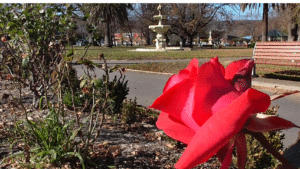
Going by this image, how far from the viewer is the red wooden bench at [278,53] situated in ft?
28.0

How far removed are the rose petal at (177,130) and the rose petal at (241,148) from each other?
5 cm

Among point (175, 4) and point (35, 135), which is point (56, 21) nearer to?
point (35, 135)

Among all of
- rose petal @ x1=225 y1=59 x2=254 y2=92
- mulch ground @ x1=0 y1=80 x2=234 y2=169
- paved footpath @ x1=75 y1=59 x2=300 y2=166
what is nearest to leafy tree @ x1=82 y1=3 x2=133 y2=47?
paved footpath @ x1=75 y1=59 x2=300 y2=166

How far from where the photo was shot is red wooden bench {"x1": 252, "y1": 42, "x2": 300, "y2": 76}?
28.0 feet

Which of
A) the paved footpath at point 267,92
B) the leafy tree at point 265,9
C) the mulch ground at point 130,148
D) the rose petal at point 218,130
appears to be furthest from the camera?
the leafy tree at point 265,9

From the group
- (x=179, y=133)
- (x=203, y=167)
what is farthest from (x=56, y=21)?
(x=179, y=133)

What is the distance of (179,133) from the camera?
0.34 metres

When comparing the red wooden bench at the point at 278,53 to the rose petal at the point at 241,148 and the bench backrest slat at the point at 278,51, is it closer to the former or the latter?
the bench backrest slat at the point at 278,51

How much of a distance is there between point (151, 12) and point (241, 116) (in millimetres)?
53882

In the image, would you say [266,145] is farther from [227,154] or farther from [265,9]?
[265,9]

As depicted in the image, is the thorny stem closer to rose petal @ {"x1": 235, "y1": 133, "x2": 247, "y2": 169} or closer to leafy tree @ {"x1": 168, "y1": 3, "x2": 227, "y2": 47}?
rose petal @ {"x1": 235, "y1": 133, "x2": 247, "y2": 169}

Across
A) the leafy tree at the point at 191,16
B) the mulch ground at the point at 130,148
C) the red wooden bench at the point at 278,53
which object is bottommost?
the mulch ground at the point at 130,148

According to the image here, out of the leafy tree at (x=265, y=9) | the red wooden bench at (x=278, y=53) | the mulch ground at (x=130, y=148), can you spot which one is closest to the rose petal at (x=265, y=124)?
the mulch ground at (x=130, y=148)

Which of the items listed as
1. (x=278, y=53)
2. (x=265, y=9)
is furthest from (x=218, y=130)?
(x=265, y=9)
